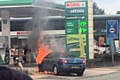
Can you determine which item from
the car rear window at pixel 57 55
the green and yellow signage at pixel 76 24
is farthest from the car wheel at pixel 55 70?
the green and yellow signage at pixel 76 24

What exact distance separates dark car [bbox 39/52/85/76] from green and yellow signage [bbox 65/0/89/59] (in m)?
7.03

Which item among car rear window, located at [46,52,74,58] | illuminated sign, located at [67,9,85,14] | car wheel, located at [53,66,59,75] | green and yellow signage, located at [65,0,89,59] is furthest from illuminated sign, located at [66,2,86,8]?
car wheel, located at [53,66,59,75]

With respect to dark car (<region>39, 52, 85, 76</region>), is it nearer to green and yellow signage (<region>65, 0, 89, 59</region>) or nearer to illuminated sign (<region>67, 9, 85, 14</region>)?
green and yellow signage (<region>65, 0, 89, 59</region>)

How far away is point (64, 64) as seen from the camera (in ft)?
65.9

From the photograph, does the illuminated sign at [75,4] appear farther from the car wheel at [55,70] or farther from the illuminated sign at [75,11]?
the car wheel at [55,70]

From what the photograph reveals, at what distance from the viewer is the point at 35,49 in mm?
28844

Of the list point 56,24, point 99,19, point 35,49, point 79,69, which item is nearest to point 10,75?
point 79,69

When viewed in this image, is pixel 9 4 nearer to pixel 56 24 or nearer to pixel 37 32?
pixel 37 32

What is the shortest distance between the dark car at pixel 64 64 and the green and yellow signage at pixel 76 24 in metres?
7.03

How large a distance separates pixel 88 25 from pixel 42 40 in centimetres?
401

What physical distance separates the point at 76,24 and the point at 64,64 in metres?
8.98

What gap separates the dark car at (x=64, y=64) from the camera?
20141mm

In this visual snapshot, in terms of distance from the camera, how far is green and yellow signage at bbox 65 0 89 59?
2836 cm

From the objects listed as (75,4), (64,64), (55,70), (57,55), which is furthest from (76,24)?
(64,64)
